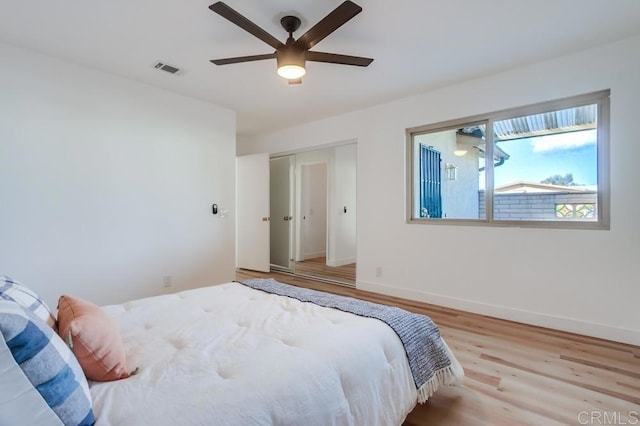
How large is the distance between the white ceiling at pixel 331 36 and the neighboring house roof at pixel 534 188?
1.16 metres

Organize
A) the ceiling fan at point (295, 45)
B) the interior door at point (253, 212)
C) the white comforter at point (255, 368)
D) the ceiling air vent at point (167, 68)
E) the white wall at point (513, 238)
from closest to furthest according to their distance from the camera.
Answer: the white comforter at point (255, 368)
the ceiling fan at point (295, 45)
the white wall at point (513, 238)
the ceiling air vent at point (167, 68)
the interior door at point (253, 212)

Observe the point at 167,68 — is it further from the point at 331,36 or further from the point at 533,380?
the point at 533,380

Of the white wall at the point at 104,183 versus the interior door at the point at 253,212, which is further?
the interior door at the point at 253,212

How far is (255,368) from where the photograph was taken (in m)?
1.11

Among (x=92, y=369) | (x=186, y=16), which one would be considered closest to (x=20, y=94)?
(x=186, y=16)

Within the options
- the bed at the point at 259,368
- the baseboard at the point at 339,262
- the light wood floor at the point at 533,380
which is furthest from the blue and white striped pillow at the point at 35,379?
the baseboard at the point at 339,262

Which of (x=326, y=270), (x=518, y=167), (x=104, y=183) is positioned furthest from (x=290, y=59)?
(x=326, y=270)

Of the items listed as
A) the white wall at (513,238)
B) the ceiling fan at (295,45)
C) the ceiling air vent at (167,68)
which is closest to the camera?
the ceiling fan at (295,45)

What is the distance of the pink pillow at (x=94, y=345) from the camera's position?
1.02 m

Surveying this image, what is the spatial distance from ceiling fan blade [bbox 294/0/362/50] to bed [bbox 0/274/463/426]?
1.64m

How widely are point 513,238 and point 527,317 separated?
76 centimetres

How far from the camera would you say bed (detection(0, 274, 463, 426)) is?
0.94 metres

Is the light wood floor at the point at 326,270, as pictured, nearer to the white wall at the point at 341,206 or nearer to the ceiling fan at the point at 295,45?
the white wall at the point at 341,206

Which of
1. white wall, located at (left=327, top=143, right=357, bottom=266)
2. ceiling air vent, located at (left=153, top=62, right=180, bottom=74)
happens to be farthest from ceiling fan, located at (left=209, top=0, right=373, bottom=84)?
white wall, located at (left=327, top=143, right=357, bottom=266)
